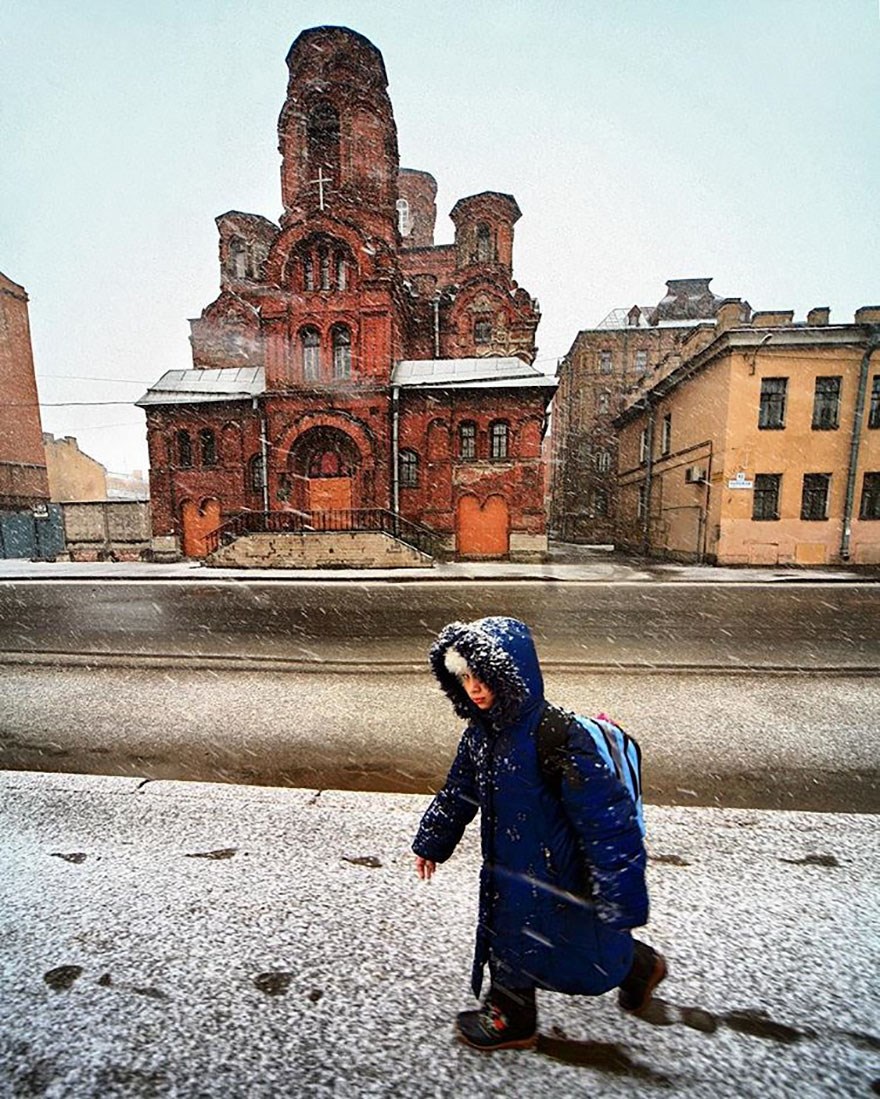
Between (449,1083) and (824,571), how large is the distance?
19716 millimetres

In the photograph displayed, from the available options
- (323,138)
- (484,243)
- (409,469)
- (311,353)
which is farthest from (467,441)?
(323,138)

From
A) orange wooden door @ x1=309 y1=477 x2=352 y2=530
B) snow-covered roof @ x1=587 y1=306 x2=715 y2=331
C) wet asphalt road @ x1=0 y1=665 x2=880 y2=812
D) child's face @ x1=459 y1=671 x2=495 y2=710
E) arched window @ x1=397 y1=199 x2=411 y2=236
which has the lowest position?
wet asphalt road @ x1=0 y1=665 x2=880 y2=812

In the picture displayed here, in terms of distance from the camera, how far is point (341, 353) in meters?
21.0

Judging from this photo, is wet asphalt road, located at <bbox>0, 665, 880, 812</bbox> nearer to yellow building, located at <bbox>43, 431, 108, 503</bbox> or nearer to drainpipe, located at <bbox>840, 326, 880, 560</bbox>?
drainpipe, located at <bbox>840, 326, 880, 560</bbox>

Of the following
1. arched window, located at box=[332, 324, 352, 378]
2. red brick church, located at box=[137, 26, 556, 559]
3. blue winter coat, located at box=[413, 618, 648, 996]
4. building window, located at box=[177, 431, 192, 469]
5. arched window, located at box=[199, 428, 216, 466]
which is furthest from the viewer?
building window, located at box=[177, 431, 192, 469]

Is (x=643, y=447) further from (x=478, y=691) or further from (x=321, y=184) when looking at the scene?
(x=478, y=691)

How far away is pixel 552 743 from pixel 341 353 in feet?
71.6

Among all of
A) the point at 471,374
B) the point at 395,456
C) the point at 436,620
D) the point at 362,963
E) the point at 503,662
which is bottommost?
the point at 436,620

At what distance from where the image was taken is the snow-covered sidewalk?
1.57 m

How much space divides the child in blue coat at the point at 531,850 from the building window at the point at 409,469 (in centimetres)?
1926

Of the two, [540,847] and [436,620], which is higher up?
[540,847]

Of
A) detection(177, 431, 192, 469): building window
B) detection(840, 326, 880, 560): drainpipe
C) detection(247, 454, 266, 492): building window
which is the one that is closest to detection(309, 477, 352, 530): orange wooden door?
detection(247, 454, 266, 492): building window

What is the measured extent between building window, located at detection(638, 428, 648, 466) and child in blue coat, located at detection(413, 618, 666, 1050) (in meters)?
26.5

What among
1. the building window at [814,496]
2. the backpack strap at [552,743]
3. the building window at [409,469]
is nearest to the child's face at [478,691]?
the backpack strap at [552,743]
